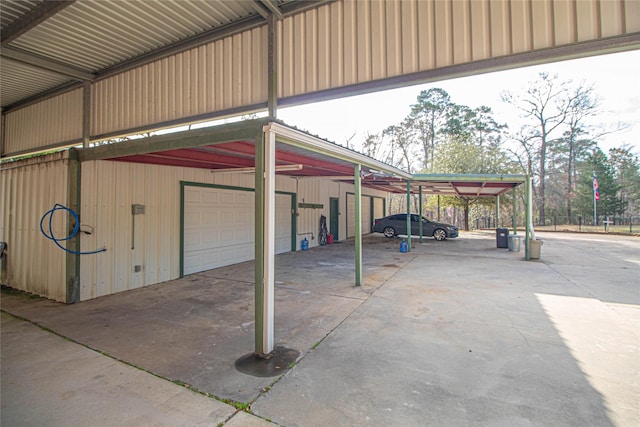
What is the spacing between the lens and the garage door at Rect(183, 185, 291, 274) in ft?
23.3

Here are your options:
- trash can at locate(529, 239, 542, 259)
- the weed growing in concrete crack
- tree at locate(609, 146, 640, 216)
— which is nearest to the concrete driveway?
the weed growing in concrete crack

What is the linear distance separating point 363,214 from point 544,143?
66.4ft

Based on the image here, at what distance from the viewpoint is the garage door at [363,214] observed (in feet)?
51.7

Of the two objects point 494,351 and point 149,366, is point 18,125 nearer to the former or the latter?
point 149,366

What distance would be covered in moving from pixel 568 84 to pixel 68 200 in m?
32.2

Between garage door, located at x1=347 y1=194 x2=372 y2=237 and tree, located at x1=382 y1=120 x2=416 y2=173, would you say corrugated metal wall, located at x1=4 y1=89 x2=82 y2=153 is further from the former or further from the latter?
tree, located at x1=382 y1=120 x2=416 y2=173

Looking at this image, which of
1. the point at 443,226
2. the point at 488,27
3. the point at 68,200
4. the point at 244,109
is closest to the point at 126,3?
the point at 244,109

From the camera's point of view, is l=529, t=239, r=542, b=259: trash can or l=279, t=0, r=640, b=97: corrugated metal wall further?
l=529, t=239, r=542, b=259: trash can

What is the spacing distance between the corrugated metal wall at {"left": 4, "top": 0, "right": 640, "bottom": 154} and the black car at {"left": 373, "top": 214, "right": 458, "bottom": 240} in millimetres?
11242

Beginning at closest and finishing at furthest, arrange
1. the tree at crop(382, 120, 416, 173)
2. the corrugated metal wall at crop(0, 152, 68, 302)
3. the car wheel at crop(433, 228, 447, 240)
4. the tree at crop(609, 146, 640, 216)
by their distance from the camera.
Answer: the corrugated metal wall at crop(0, 152, 68, 302) < the car wheel at crop(433, 228, 447, 240) < the tree at crop(609, 146, 640, 216) < the tree at crop(382, 120, 416, 173)

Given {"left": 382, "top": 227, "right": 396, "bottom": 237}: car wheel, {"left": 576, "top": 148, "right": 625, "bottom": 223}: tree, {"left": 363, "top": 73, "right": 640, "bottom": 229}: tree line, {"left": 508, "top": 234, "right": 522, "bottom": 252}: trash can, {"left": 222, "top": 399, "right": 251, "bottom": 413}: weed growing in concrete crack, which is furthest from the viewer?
{"left": 576, "top": 148, "right": 625, "bottom": 223}: tree

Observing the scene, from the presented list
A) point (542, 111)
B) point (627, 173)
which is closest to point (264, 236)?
point (542, 111)

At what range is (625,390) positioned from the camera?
2.58 m

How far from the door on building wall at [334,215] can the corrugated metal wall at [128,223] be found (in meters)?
7.26
